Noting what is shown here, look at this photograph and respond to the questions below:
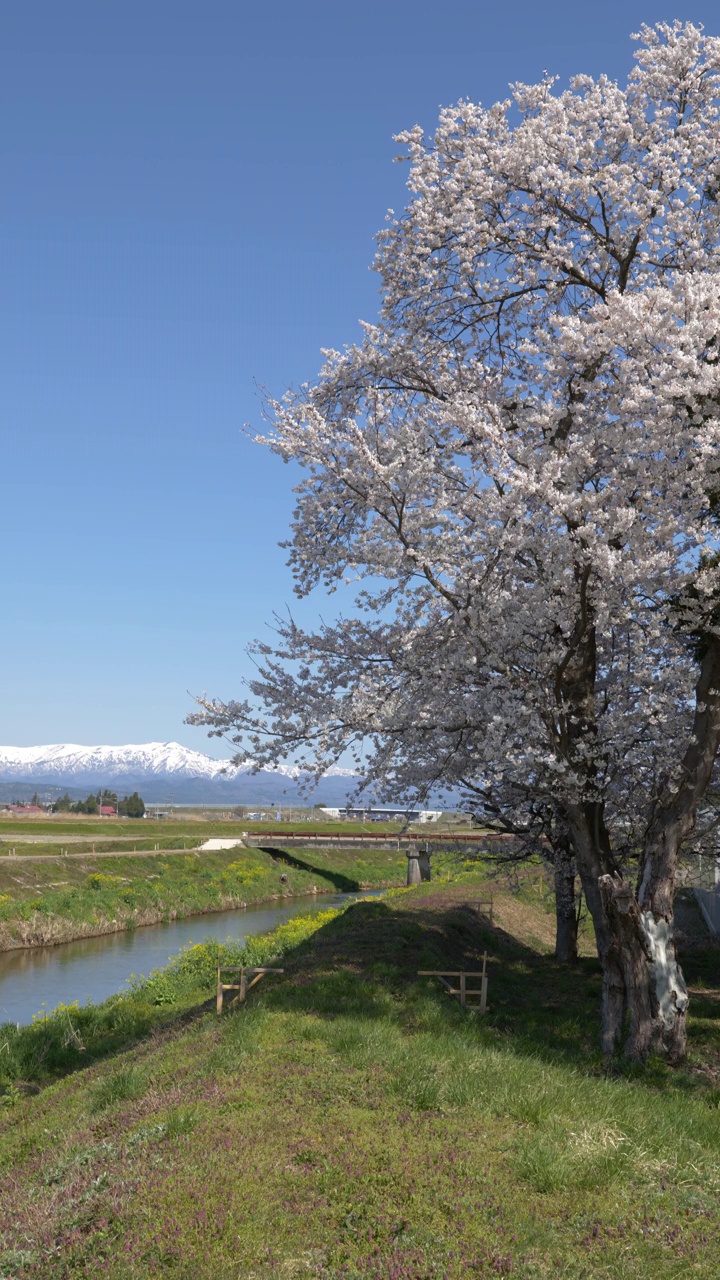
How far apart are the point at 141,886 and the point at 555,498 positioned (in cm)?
4942

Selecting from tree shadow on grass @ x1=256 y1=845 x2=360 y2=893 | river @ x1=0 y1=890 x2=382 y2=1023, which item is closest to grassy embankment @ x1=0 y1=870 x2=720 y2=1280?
river @ x1=0 y1=890 x2=382 y2=1023

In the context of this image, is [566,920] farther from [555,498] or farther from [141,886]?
[141,886]

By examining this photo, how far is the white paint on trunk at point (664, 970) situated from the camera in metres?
15.7

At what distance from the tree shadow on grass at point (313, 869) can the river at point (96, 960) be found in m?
23.1

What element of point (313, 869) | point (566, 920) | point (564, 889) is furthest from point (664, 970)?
point (313, 869)

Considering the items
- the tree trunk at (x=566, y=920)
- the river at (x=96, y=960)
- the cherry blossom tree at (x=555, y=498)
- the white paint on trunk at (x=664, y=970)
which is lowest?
the river at (x=96, y=960)

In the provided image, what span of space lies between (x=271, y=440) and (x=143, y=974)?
90.6ft

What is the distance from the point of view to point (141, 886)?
58.2 metres

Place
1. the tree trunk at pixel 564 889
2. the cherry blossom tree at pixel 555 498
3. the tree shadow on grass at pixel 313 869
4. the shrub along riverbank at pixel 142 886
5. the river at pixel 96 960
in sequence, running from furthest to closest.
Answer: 1. the tree shadow on grass at pixel 313 869
2. the shrub along riverbank at pixel 142 886
3. the river at pixel 96 960
4. the tree trunk at pixel 564 889
5. the cherry blossom tree at pixel 555 498

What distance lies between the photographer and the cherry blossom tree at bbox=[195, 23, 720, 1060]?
588 inches

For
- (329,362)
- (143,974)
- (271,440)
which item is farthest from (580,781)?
(143,974)

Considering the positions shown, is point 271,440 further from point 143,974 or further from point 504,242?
point 143,974

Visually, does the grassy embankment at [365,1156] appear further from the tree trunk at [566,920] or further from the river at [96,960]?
the river at [96,960]

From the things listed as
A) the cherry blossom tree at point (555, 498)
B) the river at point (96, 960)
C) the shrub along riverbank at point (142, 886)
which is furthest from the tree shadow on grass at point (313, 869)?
the cherry blossom tree at point (555, 498)
